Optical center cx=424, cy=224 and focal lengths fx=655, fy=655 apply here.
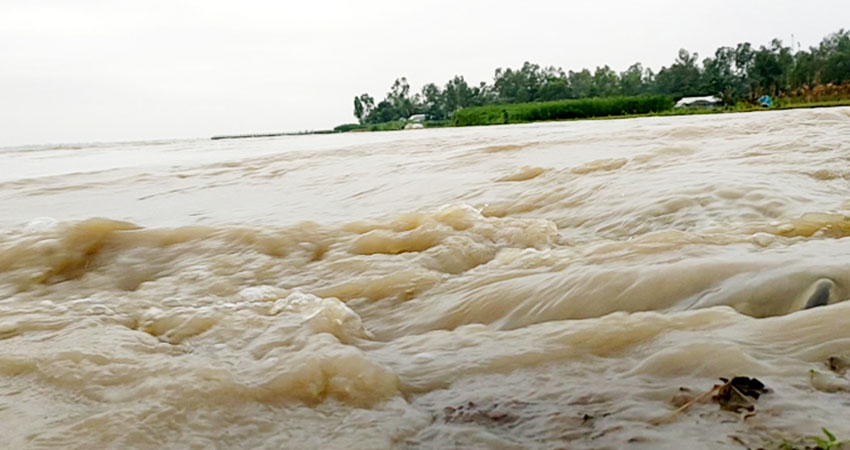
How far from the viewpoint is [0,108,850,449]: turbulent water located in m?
1.18

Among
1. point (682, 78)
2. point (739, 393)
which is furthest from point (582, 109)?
point (739, 393)

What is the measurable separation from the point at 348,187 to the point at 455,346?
4.37 m

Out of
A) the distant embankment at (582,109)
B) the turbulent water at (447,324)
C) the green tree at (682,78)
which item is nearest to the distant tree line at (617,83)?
the green tree at (682,78)

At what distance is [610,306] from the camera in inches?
71.8

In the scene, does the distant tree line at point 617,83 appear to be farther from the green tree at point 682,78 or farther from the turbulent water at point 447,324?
the turbulent water at point 447,324

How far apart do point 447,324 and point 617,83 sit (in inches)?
2941

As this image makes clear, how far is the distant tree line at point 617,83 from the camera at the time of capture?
5156cm

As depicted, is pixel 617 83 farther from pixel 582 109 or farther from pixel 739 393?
pixel 739 393

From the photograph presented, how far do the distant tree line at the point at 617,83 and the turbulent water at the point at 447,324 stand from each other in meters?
53.1

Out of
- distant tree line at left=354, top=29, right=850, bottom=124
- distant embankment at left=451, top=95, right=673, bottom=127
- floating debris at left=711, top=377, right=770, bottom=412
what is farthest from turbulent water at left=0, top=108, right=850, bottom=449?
distant tree line at left=354, top=29, right=850, bottom=124

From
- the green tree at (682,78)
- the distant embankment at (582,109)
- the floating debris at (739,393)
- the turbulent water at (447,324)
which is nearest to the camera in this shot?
the floating debris at (739,393)

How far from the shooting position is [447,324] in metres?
1.91

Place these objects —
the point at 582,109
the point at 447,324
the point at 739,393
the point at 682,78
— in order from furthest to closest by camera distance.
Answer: the point at 682,78, the point at 582,109, the point at 447,324, the point at 739,393

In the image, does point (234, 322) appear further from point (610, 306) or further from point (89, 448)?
point (610, 306)
